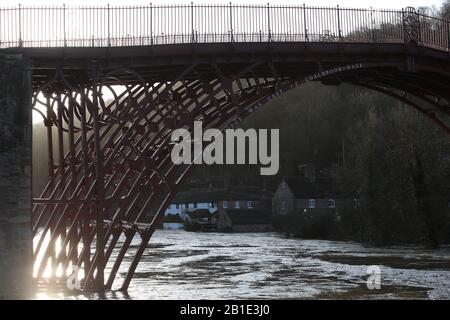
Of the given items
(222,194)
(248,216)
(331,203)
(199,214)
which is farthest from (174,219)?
(331,203)

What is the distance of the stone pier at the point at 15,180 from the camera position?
48.3 feet

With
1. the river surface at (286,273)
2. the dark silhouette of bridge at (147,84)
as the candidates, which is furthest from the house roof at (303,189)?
the dark silhouette of bridge at (147,84)

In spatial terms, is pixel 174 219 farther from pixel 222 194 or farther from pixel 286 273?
pixel 286 273

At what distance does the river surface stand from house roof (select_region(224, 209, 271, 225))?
1090 inches

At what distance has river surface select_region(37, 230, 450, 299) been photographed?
21.8m

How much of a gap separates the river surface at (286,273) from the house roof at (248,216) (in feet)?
90.9

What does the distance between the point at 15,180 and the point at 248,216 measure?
60.9 meters

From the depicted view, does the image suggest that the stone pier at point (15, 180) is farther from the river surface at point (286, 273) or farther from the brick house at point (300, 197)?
the brick house at point (300, 197)

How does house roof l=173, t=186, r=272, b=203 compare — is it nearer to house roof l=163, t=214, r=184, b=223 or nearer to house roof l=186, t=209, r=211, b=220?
house roof l=186, t=209, r=211, b=220

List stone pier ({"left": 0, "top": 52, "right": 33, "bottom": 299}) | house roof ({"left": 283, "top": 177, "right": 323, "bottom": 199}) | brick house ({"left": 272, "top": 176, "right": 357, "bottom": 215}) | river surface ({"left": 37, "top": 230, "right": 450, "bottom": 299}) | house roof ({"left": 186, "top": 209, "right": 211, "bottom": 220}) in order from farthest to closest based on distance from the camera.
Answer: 1. house roof ({"left": 186, "top": 209, "right": 211, "bottom": 220})
2. house roof ({"left": 283, "top": 177, "right": 323, "bottom": 199})
3. brick house ({"left": 272, "top": 176, "right": 357, "bottom": 215})
4. river surface ({"left": 37, "top": 230, "right": 450, "bottom": 299})
5. stone pier ({"left": 0, "top": 52, "right": 33, "bottom": 299})

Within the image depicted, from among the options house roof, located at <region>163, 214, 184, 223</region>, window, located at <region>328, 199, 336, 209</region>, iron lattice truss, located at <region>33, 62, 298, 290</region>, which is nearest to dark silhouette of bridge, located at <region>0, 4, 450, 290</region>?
iron lattice truss, located at <region>33, 62, 298, 290</region>

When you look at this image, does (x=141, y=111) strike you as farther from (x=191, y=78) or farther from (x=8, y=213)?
(x=8, y=213)

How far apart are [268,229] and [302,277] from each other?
4589 cm
